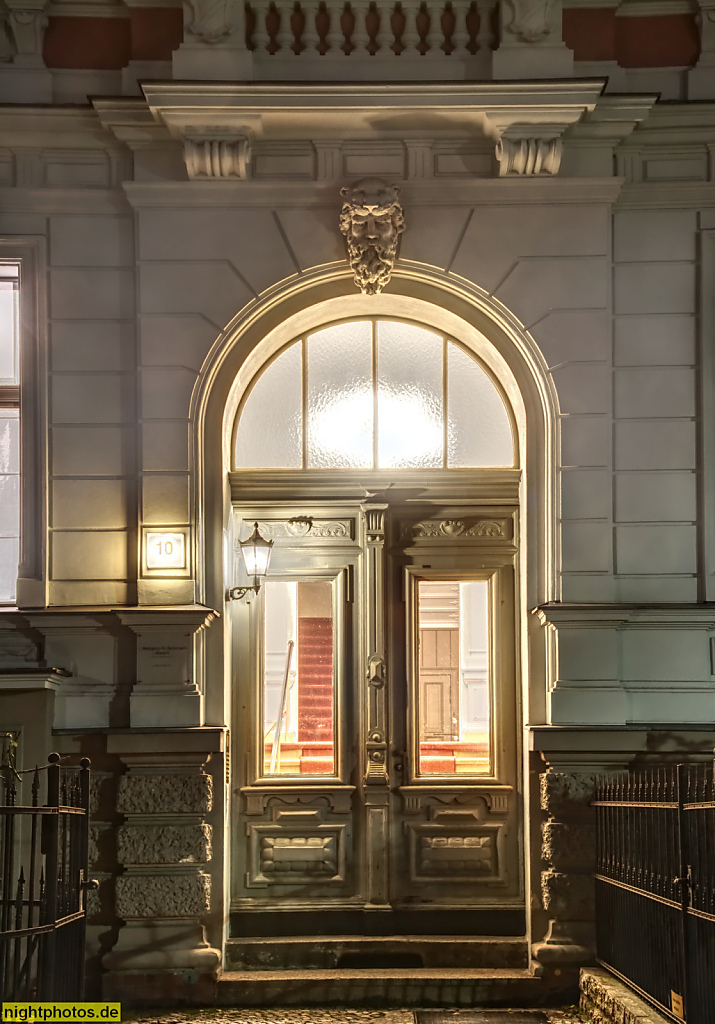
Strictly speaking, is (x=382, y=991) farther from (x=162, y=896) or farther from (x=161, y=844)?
(x=161, y=844)

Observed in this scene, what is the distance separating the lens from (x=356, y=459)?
29.7 feet

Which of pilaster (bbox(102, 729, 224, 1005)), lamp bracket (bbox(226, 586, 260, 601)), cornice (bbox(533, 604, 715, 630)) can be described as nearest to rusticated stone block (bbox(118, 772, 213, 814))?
pilaster (bbox(102, 729, 224, 1005))

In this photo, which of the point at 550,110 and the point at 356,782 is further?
the point at 356,782

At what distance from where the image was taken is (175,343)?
28.0ft

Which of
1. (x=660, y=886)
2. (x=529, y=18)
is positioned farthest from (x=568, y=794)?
(x=529, y=18)

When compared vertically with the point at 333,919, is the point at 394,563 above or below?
above

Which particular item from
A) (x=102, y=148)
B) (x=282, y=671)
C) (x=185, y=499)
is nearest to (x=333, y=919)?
(x=282, y=671)

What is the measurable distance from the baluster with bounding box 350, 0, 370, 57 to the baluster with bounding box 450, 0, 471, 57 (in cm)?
63

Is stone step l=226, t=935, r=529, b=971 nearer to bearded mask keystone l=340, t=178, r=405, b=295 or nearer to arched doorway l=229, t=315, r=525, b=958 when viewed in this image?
arched doorway l=229, t=315, r=525, b=958

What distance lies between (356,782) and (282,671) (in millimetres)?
996

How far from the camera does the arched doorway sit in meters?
8.69

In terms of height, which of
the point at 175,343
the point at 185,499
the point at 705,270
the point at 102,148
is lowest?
the point at 185,499

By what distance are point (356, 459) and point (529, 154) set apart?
2.56 m

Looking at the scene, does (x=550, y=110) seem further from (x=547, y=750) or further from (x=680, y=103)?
(x=547, y=750)
